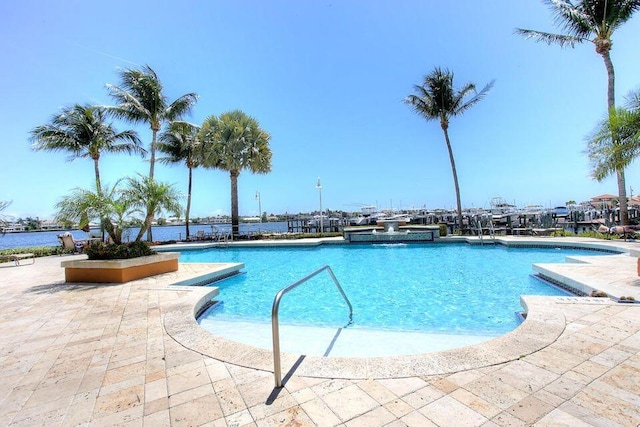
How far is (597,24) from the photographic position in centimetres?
1182

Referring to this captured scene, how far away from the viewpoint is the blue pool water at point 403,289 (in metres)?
4.87

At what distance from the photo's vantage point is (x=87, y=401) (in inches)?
87.2

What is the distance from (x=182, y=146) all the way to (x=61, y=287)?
50.1 ft

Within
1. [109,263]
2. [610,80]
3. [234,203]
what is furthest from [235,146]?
[610,80]

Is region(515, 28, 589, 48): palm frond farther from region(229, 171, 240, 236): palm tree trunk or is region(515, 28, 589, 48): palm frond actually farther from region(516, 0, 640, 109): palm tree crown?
region(229, 171, 240, 236): palm tree trunk

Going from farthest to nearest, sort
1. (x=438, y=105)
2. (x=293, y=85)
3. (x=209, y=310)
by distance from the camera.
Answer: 1. (x=293, y=85)
2. (x=438, y=105)
3. (x=209, y=310)

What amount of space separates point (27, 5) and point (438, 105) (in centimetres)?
1760

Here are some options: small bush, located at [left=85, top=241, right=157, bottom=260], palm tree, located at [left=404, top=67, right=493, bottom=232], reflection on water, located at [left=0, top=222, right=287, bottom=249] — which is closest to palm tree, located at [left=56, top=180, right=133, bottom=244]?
small bush, located at [left=85, top=241, right=157, bottom=260]

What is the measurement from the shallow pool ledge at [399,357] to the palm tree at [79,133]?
592 inches

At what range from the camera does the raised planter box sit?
259 inches

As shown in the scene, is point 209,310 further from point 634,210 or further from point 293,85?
point 634,210

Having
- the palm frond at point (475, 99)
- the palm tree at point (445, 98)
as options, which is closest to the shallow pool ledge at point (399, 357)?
the palm tree at point (445, 98)

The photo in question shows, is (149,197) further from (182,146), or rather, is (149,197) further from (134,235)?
(182,146)

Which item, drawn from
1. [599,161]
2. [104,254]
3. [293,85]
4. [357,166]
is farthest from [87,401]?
[357,166]
